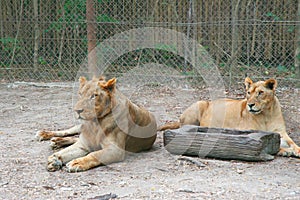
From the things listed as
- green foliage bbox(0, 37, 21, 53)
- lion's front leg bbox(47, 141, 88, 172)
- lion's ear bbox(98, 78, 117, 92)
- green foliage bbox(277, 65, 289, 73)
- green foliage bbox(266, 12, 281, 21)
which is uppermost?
green foliage bbox(266, 12, 281, 21)

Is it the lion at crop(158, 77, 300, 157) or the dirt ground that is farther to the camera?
the lion at crop(158, 77, 300, 157)

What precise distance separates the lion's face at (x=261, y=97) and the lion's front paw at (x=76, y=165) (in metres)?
1.95

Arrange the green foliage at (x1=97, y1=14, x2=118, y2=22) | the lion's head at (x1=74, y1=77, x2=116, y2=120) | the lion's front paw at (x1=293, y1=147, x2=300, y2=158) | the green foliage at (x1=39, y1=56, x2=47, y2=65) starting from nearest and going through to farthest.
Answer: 1. the lion's head at (x1=74, y1=77, x2=116, y2=120)
2. the lion's front paw at (x1=293, y1=147, x2=300, y2=158)
3. the green foliage at (x1=97, y1=14, x2=118, y2=22)
4. the green foliage at (x1=39, y1=56, x2=47, y2=65)

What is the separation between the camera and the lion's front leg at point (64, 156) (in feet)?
15.5

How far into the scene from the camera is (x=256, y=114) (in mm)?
5648

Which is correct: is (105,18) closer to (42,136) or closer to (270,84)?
(42,136)

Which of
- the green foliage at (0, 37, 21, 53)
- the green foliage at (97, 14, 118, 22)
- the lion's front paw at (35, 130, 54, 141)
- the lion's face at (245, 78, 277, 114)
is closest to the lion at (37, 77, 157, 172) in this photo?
the lion's front paw at (35, 130, 54, 141)

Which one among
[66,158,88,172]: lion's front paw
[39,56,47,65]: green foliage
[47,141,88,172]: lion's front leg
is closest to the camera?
[66,158,88,172]: lion's front paw

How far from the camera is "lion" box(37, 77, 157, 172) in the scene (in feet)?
15.8

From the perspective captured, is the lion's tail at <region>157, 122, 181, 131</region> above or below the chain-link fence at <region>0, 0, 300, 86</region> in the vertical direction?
below

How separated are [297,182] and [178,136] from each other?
4.26 feet

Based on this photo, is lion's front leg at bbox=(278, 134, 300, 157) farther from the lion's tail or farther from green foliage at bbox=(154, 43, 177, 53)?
green foliage at bbox=(154, 43, 177, 53)

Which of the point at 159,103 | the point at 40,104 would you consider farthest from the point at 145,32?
the point at 40,104

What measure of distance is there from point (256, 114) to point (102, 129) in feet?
5.70
